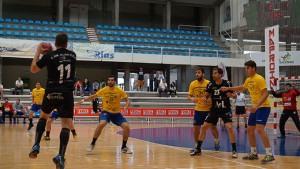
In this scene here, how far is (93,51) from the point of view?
25781 mm

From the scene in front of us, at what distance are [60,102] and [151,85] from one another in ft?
77.2

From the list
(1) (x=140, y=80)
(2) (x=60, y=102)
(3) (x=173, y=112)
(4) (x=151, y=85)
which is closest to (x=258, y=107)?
(2) (x=60, y=102)

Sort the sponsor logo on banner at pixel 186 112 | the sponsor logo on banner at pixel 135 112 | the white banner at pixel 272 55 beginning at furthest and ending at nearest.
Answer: the sponsor logo on banner at pixel 186 112, the sponsor logo on banner at pixel 135 112, the white banner at pixel 272 55

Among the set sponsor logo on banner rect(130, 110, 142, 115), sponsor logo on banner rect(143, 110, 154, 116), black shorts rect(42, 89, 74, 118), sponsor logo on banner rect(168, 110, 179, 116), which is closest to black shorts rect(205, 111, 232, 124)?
black shorts rect(42, 89, 74, 118)

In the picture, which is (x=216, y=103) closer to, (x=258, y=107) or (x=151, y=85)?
(x=258, y=107)

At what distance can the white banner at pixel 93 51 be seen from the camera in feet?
83.3

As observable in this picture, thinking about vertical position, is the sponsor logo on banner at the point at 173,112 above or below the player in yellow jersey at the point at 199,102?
below

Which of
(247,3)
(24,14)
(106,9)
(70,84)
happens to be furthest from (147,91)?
(70,84)

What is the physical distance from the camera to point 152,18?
39.5 m

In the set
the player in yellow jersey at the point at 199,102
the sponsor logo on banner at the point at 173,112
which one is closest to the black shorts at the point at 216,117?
the player in yellow jersey at the point at 199,102

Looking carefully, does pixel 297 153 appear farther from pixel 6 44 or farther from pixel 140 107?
pixel 6 44

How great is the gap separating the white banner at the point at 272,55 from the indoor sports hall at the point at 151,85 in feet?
0.13

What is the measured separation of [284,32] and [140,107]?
1082 cm

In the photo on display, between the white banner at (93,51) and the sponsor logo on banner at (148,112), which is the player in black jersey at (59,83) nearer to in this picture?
the sponsor logo on banner at (148,112)
